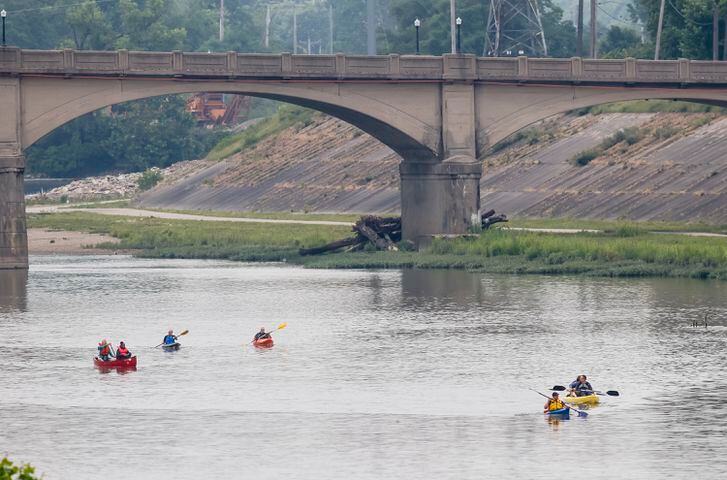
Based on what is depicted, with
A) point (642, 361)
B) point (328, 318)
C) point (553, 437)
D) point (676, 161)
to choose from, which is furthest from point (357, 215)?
point (553, 437)

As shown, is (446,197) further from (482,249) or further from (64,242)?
(64,242)

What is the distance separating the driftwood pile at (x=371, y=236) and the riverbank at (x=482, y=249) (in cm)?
96

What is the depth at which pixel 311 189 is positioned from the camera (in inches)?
4899

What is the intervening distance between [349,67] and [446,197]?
867cm

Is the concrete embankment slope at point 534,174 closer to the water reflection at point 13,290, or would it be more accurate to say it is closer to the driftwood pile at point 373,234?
the driftwood pile at point 373,234

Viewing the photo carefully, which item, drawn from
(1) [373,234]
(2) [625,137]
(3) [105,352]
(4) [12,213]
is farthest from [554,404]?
(2) [625,137]

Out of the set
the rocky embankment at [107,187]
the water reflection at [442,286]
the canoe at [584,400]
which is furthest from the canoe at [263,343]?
the rocky embankment at [107,187]

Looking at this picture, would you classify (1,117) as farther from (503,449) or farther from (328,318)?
(503,449)

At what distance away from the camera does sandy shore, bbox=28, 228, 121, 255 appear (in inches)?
3834

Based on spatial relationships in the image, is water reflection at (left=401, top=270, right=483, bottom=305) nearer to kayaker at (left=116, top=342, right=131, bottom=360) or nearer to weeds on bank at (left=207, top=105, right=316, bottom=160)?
kayaker at (left=116, top=342, right=131, bottom=360)

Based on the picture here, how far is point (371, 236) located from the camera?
88938 millimetres

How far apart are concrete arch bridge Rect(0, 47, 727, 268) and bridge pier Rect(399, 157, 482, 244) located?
52mm

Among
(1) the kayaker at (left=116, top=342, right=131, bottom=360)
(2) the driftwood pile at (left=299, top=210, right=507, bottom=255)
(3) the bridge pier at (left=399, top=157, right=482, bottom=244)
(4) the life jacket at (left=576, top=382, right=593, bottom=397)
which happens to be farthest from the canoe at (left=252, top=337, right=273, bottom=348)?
(2) the driftwood pile at (left=299, top=210, right=507, bottom=255)

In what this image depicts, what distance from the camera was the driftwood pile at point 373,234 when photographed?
88.6 m
